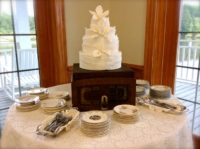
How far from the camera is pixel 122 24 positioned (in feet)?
7.13

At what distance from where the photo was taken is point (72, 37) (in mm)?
2080

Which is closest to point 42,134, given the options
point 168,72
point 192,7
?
point 168,72

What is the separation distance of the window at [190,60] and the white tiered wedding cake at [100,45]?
957 millimetres

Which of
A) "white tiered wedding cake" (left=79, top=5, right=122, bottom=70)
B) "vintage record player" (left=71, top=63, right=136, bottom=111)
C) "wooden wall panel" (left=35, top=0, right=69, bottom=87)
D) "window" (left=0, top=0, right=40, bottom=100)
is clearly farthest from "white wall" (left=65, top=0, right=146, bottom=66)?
"vintage record player" (left=71, top=63, right=136, bottom=111)

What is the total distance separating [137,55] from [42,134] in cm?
148

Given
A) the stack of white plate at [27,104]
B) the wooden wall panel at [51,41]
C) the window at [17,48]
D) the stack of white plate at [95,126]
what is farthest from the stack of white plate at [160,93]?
the window at [17,48]

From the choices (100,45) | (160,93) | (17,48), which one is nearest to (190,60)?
(160,93)

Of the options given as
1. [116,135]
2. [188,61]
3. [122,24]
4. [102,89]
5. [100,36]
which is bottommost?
[116,135]

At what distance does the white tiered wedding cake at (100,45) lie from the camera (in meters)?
1.30

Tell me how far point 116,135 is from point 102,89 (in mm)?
366

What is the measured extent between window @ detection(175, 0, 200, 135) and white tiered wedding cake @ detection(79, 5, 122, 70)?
957 millimetres

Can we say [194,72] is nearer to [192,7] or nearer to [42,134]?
[192,7]

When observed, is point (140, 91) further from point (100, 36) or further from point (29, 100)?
point (29, 100)

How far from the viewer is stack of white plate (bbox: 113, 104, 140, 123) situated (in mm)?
1056
